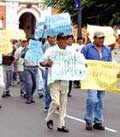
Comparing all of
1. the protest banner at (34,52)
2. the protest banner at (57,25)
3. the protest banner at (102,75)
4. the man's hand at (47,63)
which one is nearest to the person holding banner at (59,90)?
the man's hand at (47,63)

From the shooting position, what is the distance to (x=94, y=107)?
11438mm

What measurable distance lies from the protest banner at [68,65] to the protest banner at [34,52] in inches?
160

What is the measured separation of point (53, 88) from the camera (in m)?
11.2

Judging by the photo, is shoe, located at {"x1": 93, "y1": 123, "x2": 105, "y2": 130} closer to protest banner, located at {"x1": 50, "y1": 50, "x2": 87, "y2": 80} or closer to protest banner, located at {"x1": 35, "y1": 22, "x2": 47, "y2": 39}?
protest banner, located at {"x1": 50, "y1": 50, "x2": 87, "y2": 80}

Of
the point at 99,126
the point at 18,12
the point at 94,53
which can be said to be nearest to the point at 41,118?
the point at 99,126

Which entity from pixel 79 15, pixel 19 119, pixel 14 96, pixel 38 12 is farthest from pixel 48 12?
pixel 19 119

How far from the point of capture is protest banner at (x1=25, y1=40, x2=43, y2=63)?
15.5 metres

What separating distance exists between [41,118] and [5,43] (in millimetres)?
4430

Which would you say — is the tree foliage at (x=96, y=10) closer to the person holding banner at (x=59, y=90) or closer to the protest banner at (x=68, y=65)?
the protest banner at (x=68, y=65)

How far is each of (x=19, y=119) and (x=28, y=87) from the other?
3132 millimetres

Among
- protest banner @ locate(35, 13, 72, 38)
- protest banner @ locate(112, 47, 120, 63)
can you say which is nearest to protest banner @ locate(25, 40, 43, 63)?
protest banner @ locate(35, 13, 72, 38)

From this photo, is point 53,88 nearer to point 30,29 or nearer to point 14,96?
point 14,96

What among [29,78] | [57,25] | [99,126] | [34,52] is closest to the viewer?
[99,126]

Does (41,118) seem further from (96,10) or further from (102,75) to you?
(96,10)
